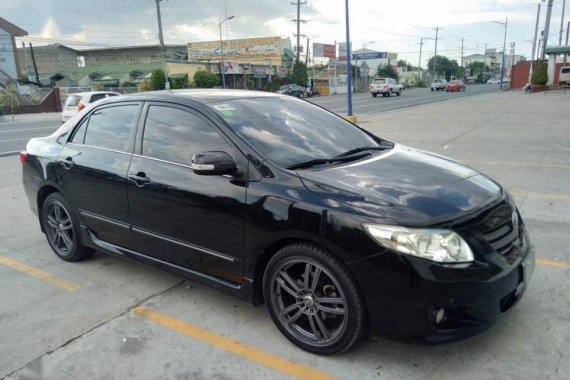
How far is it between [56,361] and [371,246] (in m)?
2.11

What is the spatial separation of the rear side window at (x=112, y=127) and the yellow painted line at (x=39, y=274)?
1.24 m

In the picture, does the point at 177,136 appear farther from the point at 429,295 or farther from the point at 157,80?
the point at 157,80

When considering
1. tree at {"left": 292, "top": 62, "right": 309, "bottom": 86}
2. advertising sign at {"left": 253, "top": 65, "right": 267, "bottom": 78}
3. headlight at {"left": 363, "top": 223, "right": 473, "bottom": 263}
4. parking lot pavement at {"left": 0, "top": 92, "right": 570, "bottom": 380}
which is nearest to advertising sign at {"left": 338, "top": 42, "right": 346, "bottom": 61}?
tree at {"left": 292, "top": 62, "right": 309, "bottom": 86}

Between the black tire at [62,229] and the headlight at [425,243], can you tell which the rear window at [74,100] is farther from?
the headlight at [425,243]

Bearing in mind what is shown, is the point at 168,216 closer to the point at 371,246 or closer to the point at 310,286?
the point at 310,286

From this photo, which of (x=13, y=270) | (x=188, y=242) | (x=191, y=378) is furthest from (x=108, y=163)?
(x=191, y=378)

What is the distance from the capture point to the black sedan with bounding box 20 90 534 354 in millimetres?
2545

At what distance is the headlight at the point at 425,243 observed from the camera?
2.50 meters

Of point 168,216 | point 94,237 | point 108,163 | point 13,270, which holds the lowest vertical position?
point 13,270

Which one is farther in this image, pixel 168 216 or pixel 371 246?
pixel 168 216

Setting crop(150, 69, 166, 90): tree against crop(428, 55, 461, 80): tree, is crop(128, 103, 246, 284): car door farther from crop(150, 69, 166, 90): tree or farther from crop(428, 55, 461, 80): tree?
crop(428, 55, 461, 80): tree

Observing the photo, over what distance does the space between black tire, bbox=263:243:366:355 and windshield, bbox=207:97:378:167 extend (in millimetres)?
666

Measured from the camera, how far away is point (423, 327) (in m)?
2.53

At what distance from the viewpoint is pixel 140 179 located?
3.65m
